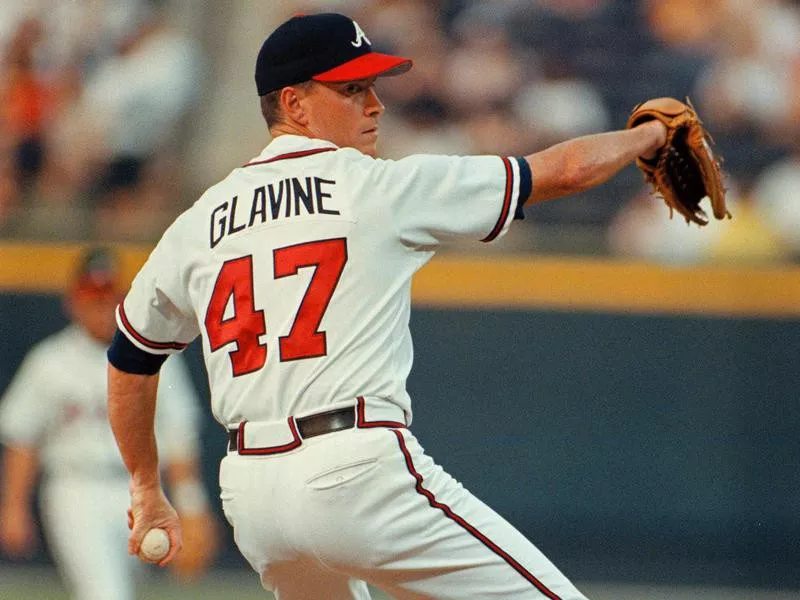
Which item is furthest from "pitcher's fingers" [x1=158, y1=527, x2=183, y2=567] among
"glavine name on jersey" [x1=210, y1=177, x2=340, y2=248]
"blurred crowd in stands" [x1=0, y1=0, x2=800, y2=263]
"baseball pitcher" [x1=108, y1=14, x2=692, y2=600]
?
"blurred crowd in stands" [x1=0, y1=0, x2=800, y2=263]

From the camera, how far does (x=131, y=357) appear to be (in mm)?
4102

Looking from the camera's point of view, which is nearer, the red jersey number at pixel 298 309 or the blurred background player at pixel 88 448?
the red jersey number at pixel 298 309

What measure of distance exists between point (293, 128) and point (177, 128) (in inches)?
265

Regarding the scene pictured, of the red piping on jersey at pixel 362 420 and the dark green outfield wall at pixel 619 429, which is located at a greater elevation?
the red piping on jersey at pixel 362 420

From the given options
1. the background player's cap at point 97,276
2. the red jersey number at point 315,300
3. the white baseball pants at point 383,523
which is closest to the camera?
the white baseball pants at point 383,523

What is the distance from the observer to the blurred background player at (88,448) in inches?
273

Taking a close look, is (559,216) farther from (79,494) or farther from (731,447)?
(79,494)

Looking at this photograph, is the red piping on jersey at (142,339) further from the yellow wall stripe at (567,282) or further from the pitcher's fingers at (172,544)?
the yellow wall stripe at (567,282)

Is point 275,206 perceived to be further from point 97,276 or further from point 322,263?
point 97,276

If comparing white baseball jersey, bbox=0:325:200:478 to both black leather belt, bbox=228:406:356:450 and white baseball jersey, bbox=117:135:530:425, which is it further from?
black leather belt, bbox=228:406:356:450

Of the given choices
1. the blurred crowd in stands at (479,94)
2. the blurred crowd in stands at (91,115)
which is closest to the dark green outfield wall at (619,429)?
the blurred crowd in stands at (479,94)

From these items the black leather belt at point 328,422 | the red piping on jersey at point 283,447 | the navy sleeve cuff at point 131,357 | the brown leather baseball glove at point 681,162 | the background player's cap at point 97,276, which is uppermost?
the brown leather baseball glove at point 681,162

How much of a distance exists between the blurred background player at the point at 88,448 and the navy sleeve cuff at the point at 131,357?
275 cm

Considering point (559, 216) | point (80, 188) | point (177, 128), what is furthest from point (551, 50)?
point (80, 188)
